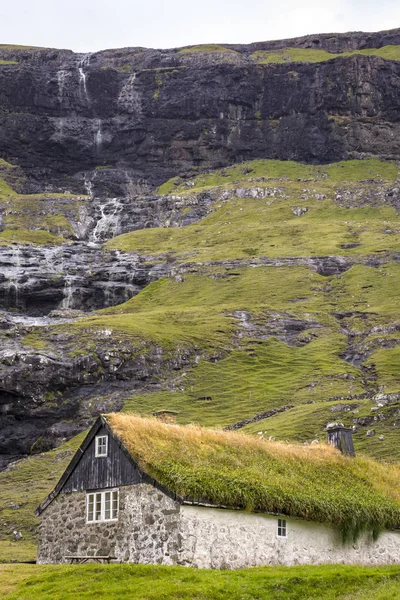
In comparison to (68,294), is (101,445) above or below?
above

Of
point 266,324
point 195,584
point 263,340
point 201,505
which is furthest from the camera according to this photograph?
point 266,324

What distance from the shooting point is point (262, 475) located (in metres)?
43.7

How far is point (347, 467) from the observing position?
4888 cm

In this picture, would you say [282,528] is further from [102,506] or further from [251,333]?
[251,333]

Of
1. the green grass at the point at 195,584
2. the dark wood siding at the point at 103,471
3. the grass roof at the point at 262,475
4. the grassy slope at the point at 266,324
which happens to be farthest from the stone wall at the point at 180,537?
the grassy slope at the point at 266,324

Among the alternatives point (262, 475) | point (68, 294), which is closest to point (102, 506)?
point (262, 475)

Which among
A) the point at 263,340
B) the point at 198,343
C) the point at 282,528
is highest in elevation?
the point at 282,528

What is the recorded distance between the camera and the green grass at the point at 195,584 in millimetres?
35219

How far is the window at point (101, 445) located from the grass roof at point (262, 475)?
0.83 metres

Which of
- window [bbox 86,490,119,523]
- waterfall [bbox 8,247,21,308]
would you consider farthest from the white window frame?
waterfall [bbox 8,247,21,308]

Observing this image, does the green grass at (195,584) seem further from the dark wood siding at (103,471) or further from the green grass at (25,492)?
the green grass at (25,492)

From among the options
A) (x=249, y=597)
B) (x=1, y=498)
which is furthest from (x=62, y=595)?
(x=1, y=498)

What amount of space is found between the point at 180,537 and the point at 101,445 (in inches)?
265

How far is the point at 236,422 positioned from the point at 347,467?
5576cm
